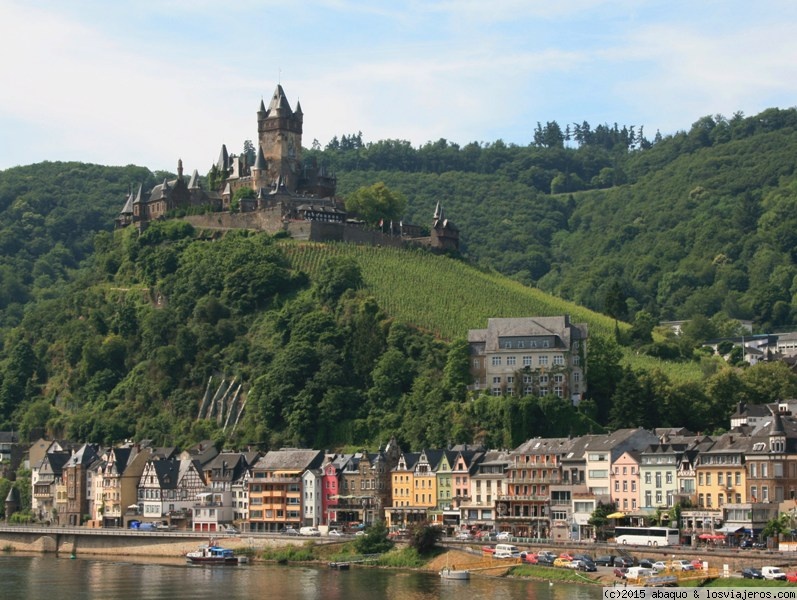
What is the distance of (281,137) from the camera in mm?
169750

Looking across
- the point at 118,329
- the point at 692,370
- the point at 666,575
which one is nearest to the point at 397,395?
the point at 692,370

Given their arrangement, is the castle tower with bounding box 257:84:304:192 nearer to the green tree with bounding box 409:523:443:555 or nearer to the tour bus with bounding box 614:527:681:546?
the green tree with bounding box 409:523:443:555

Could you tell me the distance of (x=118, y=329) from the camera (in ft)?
494

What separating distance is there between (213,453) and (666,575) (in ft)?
173

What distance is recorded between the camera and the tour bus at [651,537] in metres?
Answer: 91.4

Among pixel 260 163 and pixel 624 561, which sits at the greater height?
pixel 260 163

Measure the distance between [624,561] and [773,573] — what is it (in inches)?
415

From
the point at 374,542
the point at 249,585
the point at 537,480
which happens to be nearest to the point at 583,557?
the point at 374,542

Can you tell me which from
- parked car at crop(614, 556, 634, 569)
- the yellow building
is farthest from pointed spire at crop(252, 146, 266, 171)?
parked car at crop(614, 556, 634, 569)

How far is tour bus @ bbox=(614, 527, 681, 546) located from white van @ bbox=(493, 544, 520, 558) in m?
5.67

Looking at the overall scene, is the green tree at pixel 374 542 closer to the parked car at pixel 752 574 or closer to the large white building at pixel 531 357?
the large white building at pixel 531 357

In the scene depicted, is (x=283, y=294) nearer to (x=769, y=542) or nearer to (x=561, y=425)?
(x=561, y=425)

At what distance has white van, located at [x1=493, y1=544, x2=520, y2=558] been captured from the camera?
9325 centimetres

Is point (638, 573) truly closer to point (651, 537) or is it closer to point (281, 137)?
point (651, 537)
